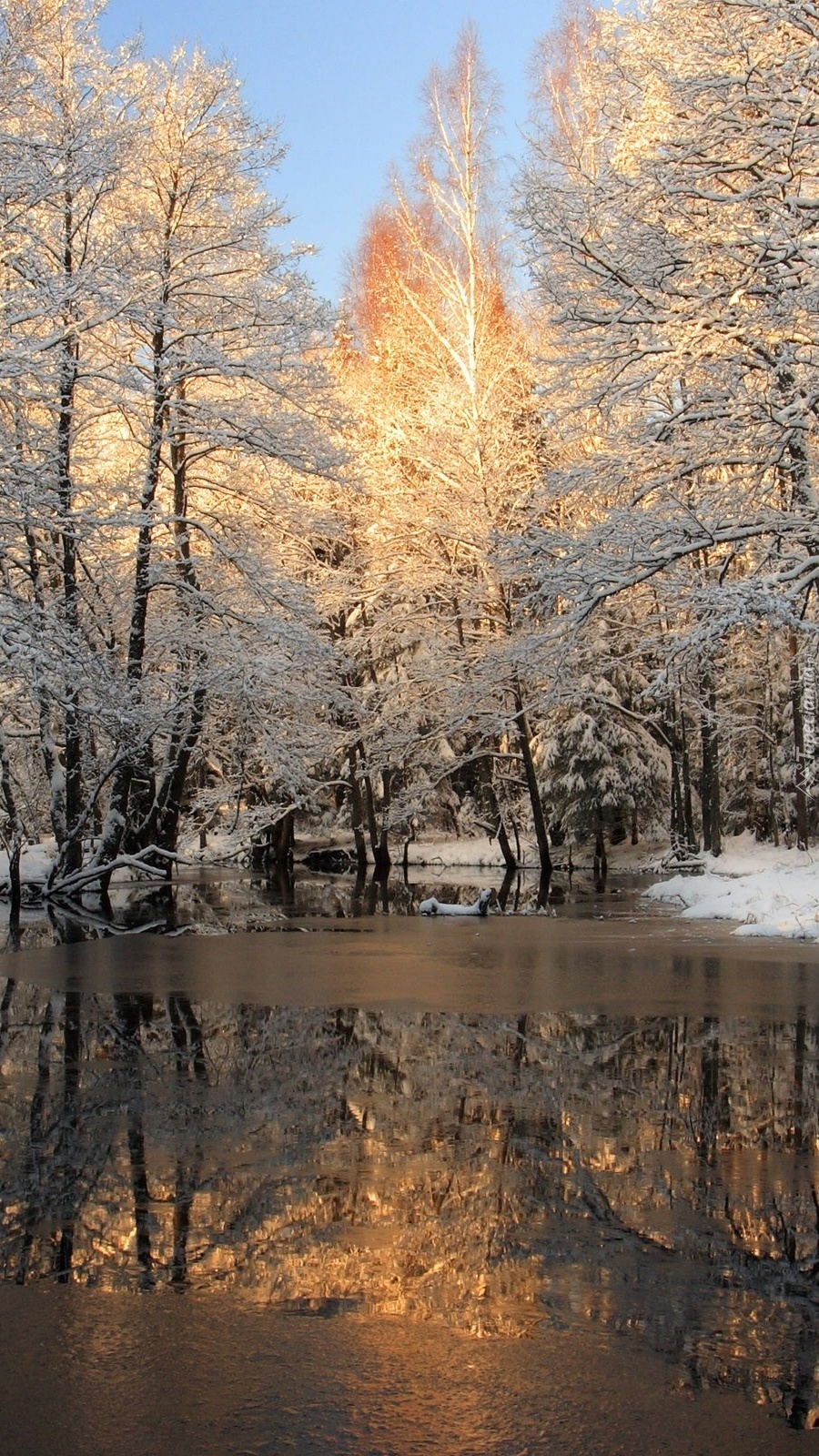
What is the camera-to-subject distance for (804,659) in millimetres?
17469

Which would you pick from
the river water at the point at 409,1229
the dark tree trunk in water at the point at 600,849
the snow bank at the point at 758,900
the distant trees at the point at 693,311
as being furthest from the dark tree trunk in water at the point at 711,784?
the river water at the point at 409,1229

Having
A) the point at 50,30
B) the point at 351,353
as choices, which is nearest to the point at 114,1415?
the point at 50,30

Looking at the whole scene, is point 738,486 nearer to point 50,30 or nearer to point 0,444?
point 0,444

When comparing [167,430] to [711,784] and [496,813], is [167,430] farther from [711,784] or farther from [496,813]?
[711,784]

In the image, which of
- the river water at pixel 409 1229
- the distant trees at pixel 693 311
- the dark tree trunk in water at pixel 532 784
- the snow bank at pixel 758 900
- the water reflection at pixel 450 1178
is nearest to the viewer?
the river water at pixel 409 1229

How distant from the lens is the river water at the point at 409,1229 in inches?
132

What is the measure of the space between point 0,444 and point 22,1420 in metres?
12.8

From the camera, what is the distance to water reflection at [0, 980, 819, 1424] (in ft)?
13.2

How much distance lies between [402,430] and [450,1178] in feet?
87.4

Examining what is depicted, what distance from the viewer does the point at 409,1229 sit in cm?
462

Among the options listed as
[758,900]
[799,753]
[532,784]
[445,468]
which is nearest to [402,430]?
[445,468]

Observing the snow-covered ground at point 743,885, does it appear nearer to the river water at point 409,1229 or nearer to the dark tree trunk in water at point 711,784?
the dark tree trunk in water at point 711,784

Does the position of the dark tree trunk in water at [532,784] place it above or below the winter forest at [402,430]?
below

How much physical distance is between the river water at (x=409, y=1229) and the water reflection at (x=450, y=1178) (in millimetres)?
18
